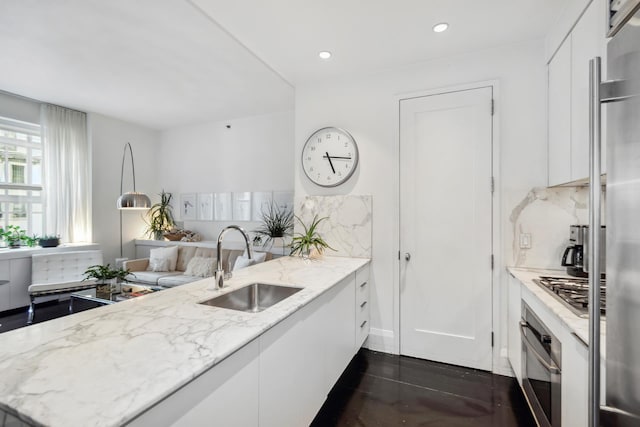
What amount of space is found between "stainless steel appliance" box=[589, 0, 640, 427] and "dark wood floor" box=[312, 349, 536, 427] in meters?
1.50

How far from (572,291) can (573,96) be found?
112cm

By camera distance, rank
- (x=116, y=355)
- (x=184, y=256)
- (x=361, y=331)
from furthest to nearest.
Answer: (x=184, y=256), (x=361, y=331), (x=116, y=355)

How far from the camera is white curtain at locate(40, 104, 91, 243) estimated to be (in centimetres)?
402

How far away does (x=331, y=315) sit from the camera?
1.76 m

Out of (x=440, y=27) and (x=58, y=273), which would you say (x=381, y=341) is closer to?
(x=440, y=27)

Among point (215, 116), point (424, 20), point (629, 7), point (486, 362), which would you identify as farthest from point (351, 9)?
point (215, 116)

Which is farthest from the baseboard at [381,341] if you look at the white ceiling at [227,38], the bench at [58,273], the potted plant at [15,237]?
the potted plant at [15,237]

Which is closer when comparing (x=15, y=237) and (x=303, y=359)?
(x=303, y=359)

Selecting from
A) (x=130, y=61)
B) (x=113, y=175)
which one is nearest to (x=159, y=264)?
(x=113, y=175)

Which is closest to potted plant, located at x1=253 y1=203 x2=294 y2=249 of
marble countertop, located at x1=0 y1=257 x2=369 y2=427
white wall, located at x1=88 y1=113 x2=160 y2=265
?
white wall, located at x1=88 y1=113 x2=160 y2=265

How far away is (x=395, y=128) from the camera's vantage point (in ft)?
8.30

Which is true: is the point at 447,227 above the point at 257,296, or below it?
above

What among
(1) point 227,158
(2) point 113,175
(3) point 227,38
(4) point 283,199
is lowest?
(4) point 283,199

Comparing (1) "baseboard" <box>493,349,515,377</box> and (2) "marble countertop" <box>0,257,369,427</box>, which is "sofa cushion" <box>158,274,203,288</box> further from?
(1) "baseboard" <box>493,349,515,377</box>
